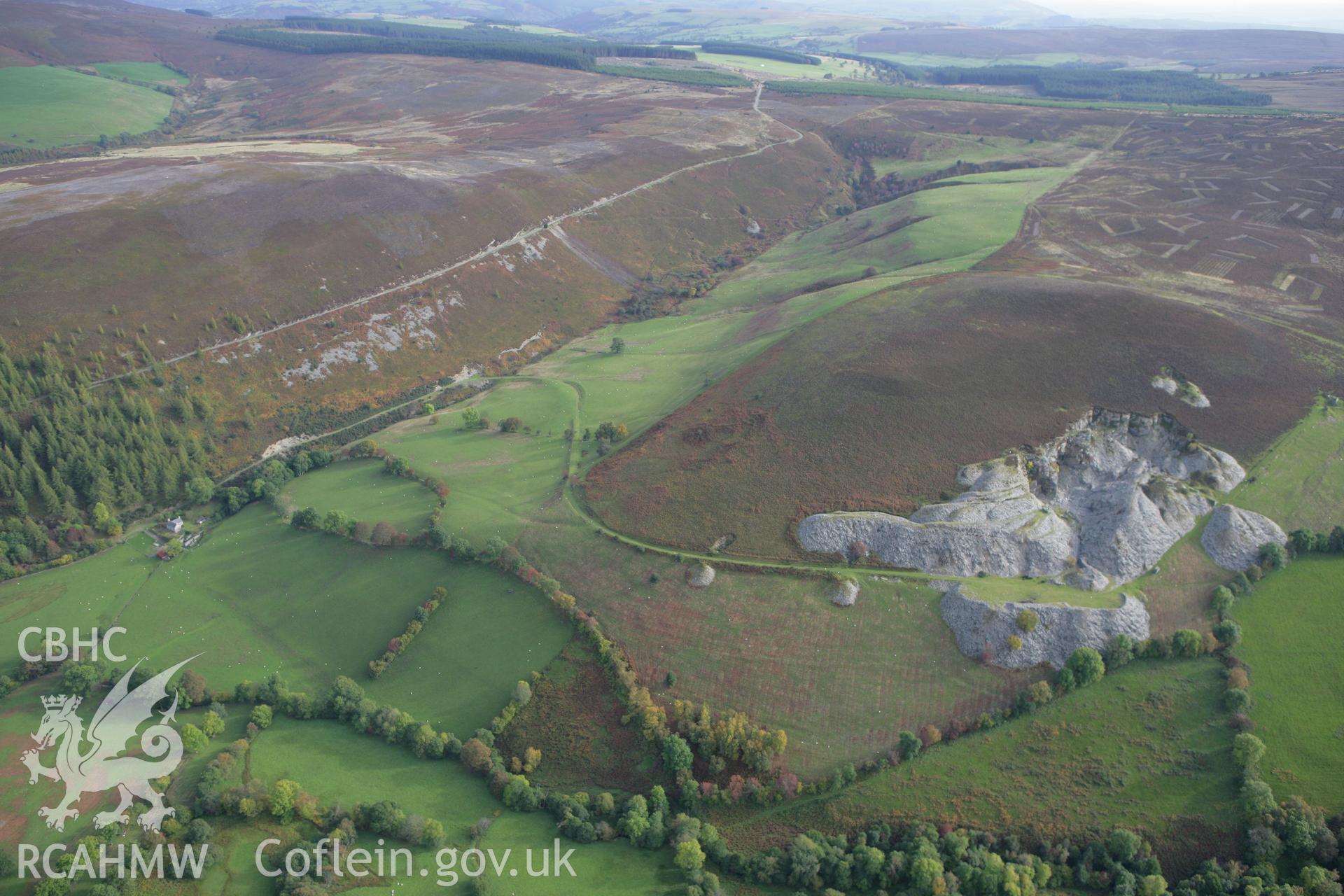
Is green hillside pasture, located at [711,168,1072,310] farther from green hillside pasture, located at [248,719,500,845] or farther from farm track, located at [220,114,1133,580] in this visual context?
green hillside pasture, located at [248,719,500,845]

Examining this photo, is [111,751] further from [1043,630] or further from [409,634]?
[1043,630]

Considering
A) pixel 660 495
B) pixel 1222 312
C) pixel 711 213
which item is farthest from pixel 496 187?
pixel 1222 312

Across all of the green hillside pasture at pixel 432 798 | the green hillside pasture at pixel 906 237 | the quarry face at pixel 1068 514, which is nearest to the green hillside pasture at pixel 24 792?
the green hillside pasture at pixel 432 798

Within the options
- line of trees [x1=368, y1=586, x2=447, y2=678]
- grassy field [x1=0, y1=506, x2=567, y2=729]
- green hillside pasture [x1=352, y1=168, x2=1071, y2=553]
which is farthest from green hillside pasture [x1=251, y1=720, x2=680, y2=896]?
green hillside pasture [x1=352, y1=168, x2=1071, y2=553]

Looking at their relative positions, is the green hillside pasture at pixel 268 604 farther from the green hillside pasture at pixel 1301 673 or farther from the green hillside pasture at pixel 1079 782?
the green hillside pasture at pixel 1301 673

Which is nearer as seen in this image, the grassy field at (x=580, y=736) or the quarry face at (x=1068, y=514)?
the grassy field at (x=580, y=736)

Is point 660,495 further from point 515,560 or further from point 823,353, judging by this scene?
point 823,353

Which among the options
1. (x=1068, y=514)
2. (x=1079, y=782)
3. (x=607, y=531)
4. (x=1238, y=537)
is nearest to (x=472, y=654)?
(x=607, y=531)
